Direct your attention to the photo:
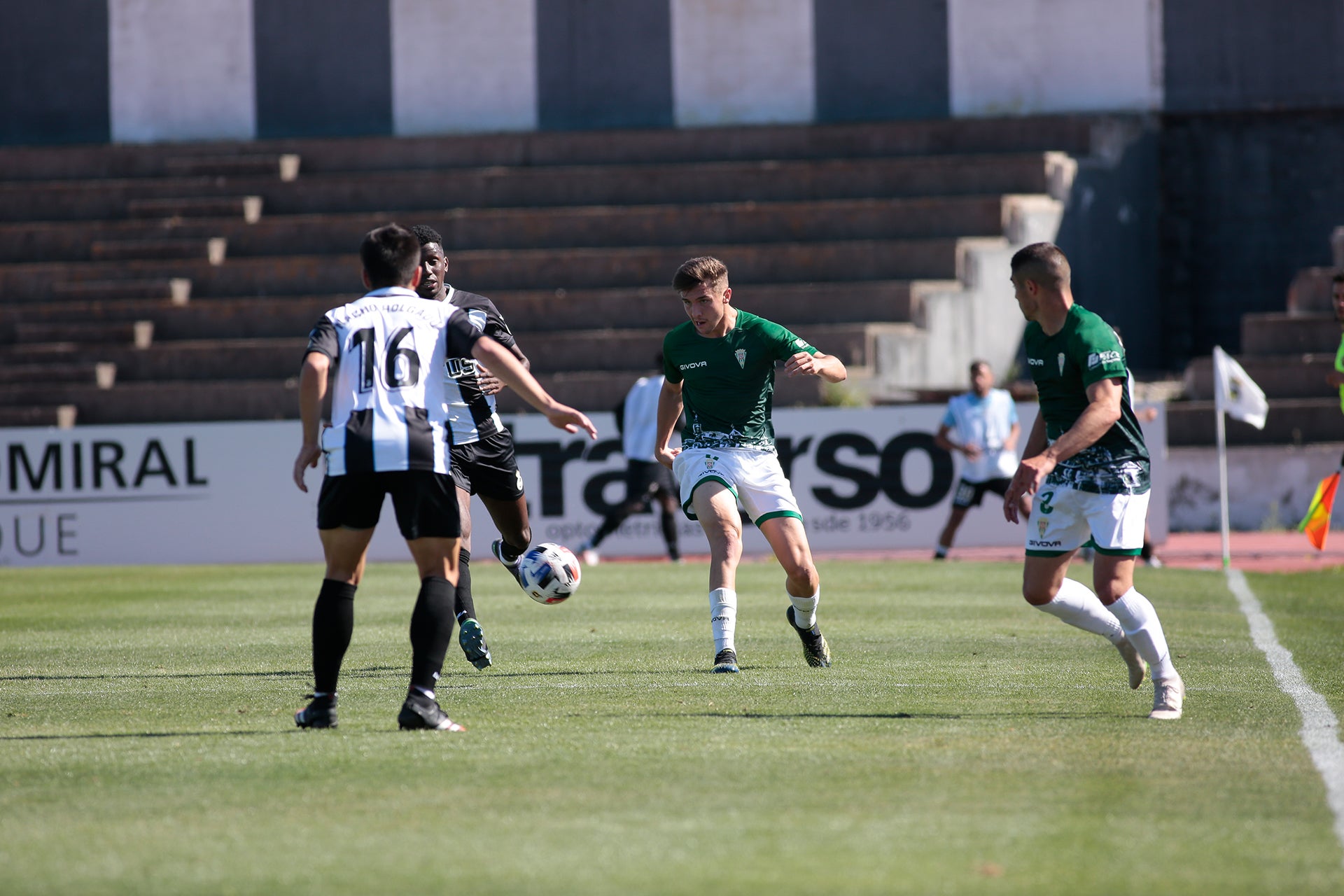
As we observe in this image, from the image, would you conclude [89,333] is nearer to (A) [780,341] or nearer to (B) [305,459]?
(A) [780,341]

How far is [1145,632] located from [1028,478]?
1.04 m

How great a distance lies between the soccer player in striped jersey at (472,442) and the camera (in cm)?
904

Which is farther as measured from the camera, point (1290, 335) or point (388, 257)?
point (1290, 335)

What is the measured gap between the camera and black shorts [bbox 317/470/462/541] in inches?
261

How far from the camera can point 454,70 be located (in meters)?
31.8

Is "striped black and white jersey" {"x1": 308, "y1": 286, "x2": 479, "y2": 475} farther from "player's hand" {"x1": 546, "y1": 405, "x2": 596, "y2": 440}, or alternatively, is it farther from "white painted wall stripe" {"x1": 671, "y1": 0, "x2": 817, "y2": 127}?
"white painted wall stripe" {"x1": 671, "y1": 0, "x2": 817, "y2": 127}

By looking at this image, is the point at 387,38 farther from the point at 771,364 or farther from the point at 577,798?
the point at 577,798

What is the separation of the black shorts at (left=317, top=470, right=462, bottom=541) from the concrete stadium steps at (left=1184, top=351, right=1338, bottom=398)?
65.1ft

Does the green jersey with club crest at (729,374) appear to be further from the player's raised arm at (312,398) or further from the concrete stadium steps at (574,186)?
the concrete stadium steps at (574,186)

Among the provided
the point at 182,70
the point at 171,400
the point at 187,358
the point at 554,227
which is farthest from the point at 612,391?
the point at 182,70

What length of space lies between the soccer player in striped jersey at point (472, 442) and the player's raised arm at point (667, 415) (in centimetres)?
78

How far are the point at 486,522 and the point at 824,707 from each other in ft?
43.6

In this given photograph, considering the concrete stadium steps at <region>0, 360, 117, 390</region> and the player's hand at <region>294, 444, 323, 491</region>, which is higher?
the concrete stadium steps at <region>0, 360, 117, 390</region>

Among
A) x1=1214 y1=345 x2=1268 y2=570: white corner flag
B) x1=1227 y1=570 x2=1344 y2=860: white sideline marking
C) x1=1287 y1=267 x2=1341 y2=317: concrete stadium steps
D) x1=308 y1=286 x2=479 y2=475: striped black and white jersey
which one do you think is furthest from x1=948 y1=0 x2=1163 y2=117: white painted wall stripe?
x1=308 y1=286 x2=479 y2=475: striped black and white jersey
